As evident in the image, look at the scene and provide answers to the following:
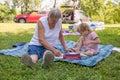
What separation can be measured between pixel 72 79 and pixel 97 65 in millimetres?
1128

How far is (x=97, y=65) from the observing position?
4.72m

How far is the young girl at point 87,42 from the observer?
18.2 ft

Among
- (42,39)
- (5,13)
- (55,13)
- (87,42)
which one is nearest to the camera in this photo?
(55,13)

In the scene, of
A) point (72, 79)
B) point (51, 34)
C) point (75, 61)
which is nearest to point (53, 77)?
point (72, 79)

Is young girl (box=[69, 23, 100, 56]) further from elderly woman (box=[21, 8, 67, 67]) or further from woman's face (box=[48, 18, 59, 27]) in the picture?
woman's face (box=[48, 18, 59, 27])

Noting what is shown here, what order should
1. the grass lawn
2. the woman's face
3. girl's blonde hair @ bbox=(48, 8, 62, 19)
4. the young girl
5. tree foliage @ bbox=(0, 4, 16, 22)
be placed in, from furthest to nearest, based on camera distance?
tree foliage @ bbox=(0, 4, 16, 22) < the young girl < the woman's face < girl's blonde hair @ bbox=(48, 8, 62, 19) < the grass lawn

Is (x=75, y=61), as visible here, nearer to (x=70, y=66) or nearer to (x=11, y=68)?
(x=70, y=66)

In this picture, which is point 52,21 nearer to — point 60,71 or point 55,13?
point 55,13

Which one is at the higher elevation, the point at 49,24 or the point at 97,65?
the point at 49,24

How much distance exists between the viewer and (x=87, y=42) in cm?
565

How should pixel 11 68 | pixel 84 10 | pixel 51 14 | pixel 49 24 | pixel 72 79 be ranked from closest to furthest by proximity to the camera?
pixel 72 79 → pixel 11 68 → pixel 51 14 → pixel 49 24 → pixel 84 10

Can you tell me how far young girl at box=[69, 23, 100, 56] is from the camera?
219 inches

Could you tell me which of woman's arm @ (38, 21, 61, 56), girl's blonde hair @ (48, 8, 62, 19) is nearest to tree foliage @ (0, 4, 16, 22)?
woman's arm @ (38, 21, 61, 56)

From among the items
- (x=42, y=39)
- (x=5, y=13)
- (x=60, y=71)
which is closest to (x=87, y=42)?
(x=42, y=39)
